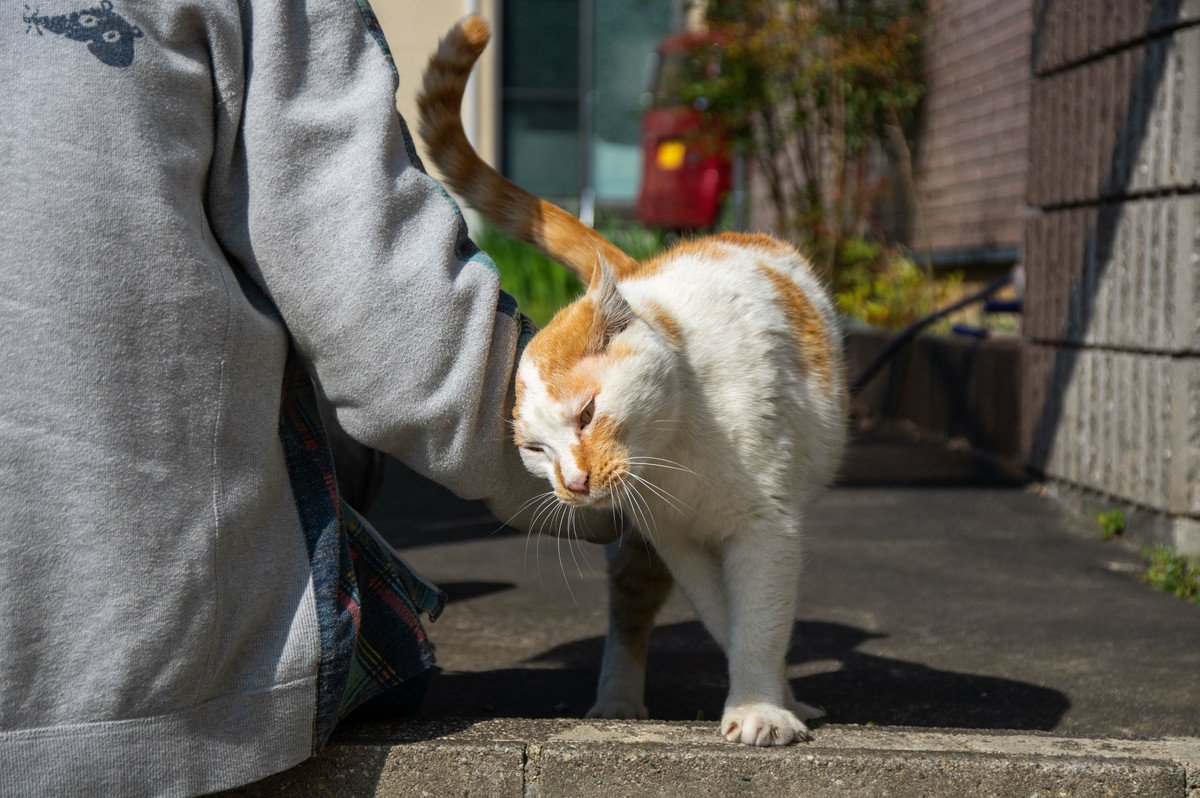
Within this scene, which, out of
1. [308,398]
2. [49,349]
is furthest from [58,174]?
[308,398]

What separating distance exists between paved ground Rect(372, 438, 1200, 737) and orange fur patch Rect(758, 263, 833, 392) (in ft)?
2.26

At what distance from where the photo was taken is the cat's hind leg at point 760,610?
222cm

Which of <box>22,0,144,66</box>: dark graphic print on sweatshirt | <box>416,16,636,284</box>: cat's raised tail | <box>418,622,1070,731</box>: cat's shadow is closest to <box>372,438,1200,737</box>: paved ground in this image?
<box>418,622,1070,731</box>: cat's shadow

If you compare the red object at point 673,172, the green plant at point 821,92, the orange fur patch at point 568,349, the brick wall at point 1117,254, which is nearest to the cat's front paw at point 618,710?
the orange fur patch at point 568,349

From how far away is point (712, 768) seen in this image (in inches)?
78.6

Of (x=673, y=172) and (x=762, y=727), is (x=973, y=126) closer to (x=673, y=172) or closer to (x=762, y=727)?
(x=673, y=172)

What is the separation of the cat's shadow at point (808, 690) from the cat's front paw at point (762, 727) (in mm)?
415

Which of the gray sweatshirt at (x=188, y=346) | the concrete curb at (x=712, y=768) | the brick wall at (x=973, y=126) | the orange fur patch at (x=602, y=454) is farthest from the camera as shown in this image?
the brick wall at (x=973, y=126)

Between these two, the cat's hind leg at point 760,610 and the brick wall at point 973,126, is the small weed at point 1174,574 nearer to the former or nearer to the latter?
the cat's hind leg at point 760,610

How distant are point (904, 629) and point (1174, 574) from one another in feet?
3.25

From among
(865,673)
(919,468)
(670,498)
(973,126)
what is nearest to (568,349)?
(670,498)

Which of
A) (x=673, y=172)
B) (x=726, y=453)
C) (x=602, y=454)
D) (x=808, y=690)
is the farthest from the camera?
(x=673, y=172)

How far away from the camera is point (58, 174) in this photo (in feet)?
5.44

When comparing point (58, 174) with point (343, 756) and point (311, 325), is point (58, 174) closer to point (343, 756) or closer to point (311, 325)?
point (311, 325)
